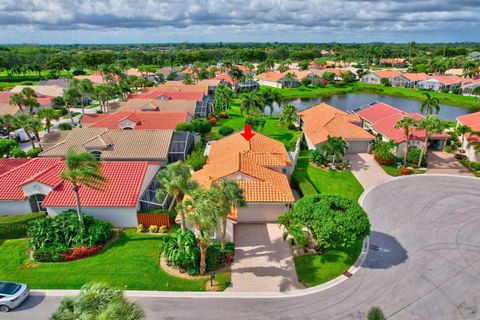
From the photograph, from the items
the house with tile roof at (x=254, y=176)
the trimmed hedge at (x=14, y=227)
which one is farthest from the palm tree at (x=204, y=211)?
the trimmed hedge at (x=14, y=227)

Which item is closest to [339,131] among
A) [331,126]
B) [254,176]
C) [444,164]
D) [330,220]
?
[331,126]

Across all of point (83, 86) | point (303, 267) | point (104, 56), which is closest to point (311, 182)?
point (303, 267)

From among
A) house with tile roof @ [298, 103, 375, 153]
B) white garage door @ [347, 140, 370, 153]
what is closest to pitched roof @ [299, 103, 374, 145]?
house with tile roof @ [298, 103, 375, 153]

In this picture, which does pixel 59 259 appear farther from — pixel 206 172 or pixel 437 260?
pixel 437 260

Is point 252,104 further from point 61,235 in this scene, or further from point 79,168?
point 61,235

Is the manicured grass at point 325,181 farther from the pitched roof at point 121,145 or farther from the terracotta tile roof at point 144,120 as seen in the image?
the terracotta tile roof at point 144,120
